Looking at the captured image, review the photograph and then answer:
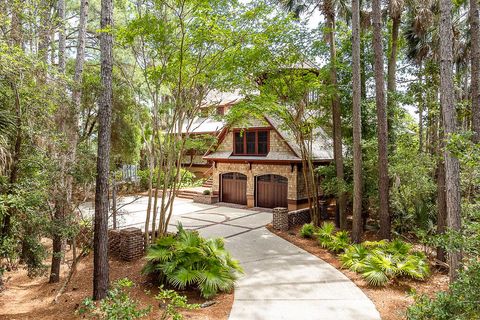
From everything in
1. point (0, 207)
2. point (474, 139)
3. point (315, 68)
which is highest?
point (315, 68)

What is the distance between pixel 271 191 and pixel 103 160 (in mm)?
12734

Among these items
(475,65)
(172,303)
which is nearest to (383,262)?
(172,303)

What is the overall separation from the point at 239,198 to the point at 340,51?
1101cm

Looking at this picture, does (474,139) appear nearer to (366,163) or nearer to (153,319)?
(366,163)

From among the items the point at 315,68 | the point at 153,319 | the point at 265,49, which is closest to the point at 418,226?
the point at 315,68

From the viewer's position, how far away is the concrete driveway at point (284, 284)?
20.1 ft

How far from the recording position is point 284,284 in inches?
300

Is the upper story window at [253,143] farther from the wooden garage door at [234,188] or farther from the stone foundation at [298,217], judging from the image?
the stone foundation at [298,217]

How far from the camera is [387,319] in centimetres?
580

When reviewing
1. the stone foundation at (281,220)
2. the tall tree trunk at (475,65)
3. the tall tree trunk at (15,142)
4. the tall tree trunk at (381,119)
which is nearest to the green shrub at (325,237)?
the tall tree trunk at (381,119)

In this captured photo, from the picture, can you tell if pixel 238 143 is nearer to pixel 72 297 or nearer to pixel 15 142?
pixel 72 297

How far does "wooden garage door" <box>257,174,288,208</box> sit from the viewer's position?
58.3 ft

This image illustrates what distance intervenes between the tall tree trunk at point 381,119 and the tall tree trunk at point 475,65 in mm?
2275

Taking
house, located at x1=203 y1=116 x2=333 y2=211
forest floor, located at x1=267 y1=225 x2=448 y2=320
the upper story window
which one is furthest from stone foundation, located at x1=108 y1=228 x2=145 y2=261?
the upper story window
